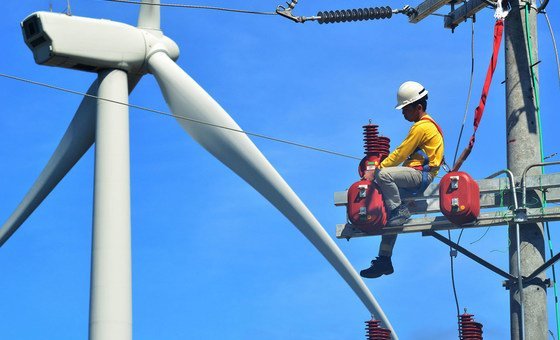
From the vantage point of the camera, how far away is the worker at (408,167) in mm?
39375

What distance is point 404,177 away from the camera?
129 feet

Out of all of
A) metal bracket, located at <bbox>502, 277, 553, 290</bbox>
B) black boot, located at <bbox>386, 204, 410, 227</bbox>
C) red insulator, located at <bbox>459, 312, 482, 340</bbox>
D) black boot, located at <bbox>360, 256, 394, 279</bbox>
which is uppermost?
black boot, located at <bbox>386, 204, 410, 227</bbox>

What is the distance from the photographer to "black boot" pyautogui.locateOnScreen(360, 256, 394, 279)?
4025cm

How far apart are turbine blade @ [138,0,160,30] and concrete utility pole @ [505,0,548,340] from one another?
7415 mm

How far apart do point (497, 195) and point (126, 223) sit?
26.6 feet

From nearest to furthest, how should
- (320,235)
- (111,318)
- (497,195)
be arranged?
(111,318) → (320,235) → (497,195)

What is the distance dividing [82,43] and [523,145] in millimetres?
9395

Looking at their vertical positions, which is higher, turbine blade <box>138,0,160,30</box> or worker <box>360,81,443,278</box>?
turbine blade <box>138,0,160,30</box>

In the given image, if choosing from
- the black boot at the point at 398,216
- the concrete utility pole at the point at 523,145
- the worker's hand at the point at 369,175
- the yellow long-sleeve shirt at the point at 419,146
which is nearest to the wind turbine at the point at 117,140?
the black boot at the point at 398,216

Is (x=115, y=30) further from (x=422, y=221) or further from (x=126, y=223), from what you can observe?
(x=422, y=221)

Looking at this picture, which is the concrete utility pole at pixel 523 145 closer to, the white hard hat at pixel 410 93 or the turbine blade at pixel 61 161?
the white hard hat at pixel 410 93

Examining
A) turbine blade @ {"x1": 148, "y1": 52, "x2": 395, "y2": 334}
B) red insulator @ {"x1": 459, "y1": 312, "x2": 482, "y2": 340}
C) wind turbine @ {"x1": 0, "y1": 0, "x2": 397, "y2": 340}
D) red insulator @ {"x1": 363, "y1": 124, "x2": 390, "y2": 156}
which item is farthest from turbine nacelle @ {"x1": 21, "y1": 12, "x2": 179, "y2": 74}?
red insulator @ {"x1": 459, "y1": 312, "x2": 482, "y2": 340}

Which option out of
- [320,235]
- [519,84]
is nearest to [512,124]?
[519,84]

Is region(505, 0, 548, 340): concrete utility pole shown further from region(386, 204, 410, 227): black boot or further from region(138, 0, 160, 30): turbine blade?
region(138, 0, 160, 30): turbine blade
